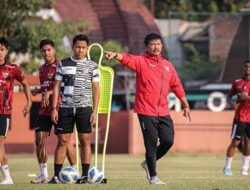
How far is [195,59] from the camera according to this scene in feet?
173

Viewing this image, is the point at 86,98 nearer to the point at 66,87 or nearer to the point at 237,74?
the point at 66,87

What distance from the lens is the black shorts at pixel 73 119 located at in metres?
16.2

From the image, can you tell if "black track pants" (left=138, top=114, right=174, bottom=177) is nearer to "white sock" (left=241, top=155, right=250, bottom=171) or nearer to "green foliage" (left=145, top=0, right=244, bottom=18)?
"white sock" (left=241, top=155, right=250, bottom=171)

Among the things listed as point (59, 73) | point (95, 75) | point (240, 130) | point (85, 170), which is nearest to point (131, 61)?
point (95, 75)

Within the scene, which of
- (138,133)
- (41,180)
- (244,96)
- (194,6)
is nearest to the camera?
(41,180)

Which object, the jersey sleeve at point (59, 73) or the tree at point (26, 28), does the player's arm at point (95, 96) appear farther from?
the tree at point (26, 28)

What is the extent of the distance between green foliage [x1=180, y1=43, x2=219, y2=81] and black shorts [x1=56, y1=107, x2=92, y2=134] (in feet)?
110

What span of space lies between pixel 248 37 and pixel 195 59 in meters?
5.10

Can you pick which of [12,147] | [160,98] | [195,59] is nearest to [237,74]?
[195,59]

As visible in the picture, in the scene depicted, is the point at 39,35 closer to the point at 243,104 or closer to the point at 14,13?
the point at 14,13

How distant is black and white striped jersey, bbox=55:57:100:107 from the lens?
16.2 meters

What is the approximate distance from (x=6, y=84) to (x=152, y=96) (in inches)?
91.3

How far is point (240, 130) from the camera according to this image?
22.0 meters

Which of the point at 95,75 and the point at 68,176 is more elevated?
the point at 95,75
